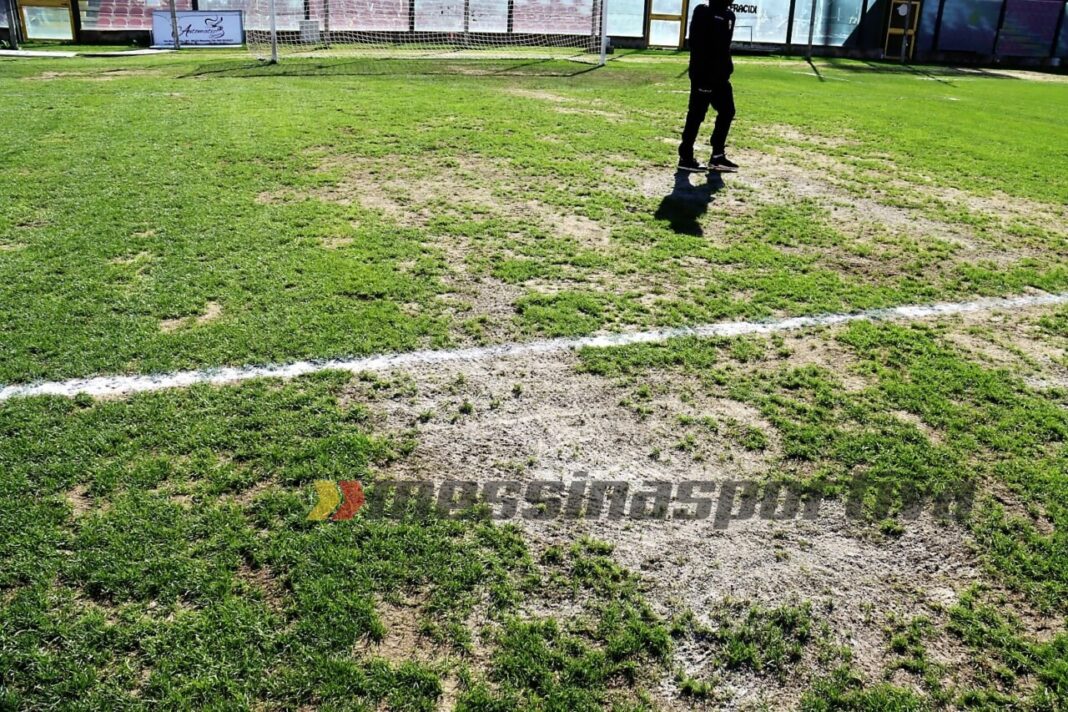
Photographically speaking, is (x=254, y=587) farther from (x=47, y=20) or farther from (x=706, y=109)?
(x=47, y=20)

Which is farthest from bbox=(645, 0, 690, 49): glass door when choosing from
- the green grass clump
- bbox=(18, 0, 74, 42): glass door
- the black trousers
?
the green grass clump

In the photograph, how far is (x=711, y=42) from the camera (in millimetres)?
8562

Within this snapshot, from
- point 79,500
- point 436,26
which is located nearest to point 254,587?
point 79,500

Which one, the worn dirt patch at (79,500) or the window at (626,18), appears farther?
the window at (626,18)

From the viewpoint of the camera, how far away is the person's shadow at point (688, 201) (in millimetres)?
7512

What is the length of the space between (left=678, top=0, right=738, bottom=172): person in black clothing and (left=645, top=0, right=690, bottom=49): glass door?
22.4m

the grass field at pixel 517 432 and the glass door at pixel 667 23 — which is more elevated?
the glass door at pixel 667 23

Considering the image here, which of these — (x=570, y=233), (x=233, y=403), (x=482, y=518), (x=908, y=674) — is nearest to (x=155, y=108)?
(x=570, y=233)

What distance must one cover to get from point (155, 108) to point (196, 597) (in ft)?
35.2

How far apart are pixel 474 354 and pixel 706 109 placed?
16.9 feet

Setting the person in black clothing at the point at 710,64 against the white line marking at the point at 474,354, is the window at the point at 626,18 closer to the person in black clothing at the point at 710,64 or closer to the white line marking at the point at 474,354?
the person in black clothing at the point at 710,64

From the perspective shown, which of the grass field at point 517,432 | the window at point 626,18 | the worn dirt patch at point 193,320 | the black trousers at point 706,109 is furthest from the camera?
the window at point 626,18

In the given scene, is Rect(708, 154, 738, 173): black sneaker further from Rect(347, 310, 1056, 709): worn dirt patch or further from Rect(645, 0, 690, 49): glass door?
Rect(645, 0, 690, 49): glass door

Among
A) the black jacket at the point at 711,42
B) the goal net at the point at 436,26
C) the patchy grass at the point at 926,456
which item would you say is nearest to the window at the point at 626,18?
the goal net at the point at 436,26
